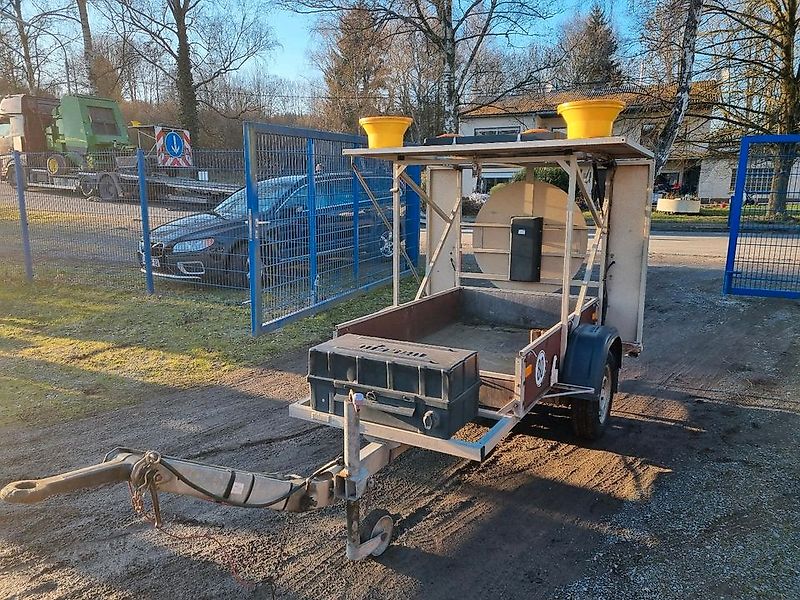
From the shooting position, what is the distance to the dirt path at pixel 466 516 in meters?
3.13

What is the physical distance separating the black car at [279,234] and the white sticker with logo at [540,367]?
15.0 ft

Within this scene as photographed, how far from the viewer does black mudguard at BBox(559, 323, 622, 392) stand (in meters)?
4.39

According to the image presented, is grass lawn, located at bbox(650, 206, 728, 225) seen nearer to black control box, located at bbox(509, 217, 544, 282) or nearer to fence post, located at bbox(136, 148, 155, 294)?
black control box, located at bbox(509, 217, 544, 282)

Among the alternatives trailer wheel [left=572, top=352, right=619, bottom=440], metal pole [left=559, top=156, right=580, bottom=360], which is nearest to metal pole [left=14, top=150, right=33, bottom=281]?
metal pole [left=559, top=156, right=580, bottom=360]

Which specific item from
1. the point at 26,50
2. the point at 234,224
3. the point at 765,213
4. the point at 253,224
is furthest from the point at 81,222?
the point at 26,50

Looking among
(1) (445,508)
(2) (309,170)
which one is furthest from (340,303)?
(1) (445,508)

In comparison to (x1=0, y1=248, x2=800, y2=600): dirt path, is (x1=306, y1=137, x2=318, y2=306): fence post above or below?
above

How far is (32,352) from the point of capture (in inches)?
269

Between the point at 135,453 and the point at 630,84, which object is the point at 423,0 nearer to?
the point at 630,84

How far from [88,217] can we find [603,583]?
10.0m

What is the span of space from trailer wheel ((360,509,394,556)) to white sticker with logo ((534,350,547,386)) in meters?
1.35

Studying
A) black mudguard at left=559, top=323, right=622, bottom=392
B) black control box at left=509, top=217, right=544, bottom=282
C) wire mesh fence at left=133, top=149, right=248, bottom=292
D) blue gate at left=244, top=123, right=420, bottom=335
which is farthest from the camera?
wire mesh fence at left=133, top=149, right=248, bottom=292

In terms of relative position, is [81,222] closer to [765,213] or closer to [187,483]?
[187,483]

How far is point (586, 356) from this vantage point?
14.6 feet
